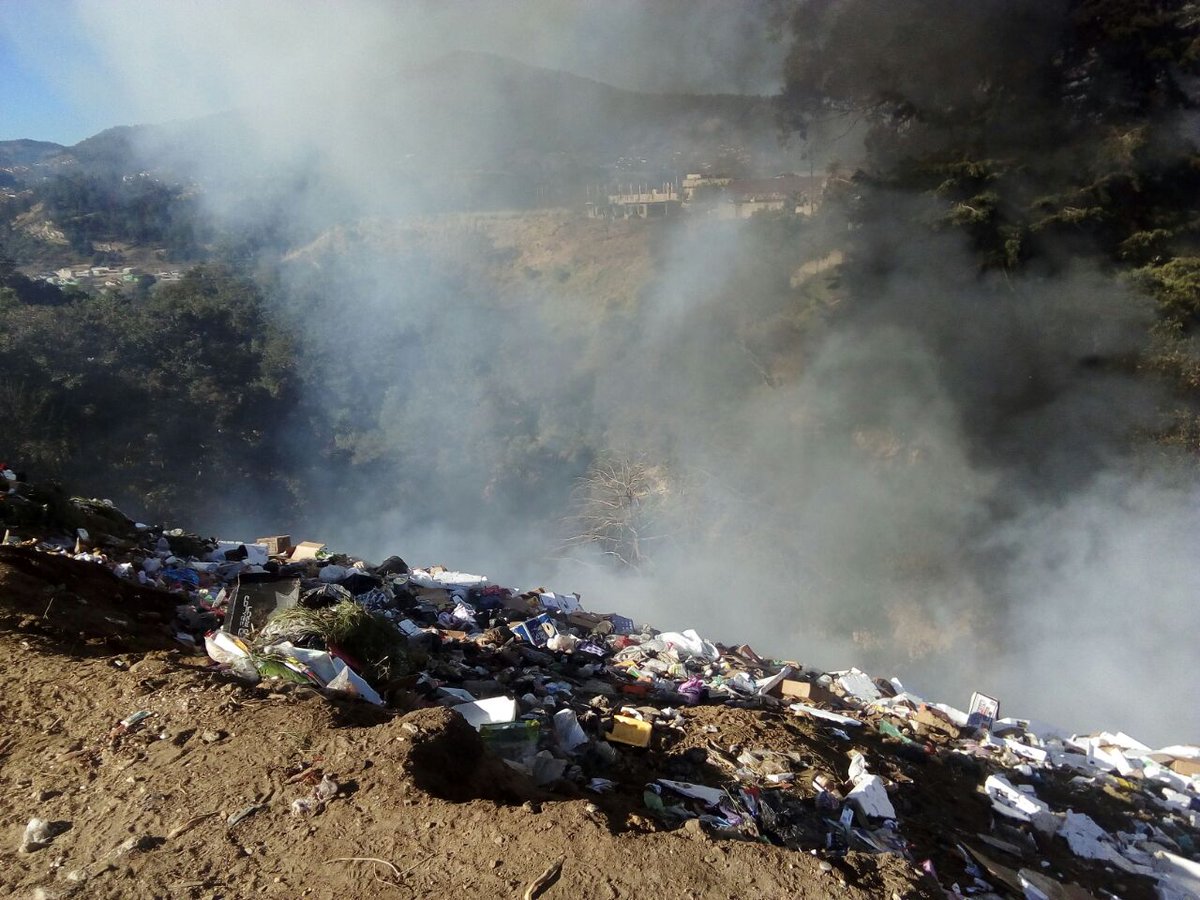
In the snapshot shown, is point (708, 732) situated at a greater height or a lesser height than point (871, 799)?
greater

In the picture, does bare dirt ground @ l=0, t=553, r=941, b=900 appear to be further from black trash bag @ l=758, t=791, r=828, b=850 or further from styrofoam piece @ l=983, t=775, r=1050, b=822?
styrofoam piece @ l=983, t=775, r=1050, b=822

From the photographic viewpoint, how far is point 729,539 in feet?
43.2

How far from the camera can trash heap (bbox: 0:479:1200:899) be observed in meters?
3.24

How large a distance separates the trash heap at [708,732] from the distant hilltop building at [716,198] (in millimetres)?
12998

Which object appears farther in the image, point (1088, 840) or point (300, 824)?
point (1088, 840)

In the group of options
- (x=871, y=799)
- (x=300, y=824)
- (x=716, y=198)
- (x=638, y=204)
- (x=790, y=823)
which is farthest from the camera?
(x=638, y=204)

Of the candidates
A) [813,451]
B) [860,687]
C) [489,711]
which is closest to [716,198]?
[813,451]

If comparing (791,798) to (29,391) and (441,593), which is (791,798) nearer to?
(441,593)

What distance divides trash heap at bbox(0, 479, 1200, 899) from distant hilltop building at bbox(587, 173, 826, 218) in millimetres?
12998

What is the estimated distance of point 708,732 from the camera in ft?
12.8

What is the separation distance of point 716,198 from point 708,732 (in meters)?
20.3

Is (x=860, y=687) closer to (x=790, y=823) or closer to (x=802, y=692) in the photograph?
(x=802, y=692)

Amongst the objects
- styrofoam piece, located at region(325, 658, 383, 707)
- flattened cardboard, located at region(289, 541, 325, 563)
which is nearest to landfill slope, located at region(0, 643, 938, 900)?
styrofoam piece, located at region(325, 658, 383, 707)

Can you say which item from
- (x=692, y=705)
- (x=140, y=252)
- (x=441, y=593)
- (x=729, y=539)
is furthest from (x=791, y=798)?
(x=140, y=252)
